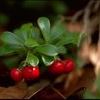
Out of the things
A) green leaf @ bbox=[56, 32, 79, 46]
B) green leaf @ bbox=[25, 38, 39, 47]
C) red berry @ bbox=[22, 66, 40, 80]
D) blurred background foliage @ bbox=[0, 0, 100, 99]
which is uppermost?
blurred background foliage @ bbox=[0, 0, 100, 99]

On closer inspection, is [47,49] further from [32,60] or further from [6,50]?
[6,50]

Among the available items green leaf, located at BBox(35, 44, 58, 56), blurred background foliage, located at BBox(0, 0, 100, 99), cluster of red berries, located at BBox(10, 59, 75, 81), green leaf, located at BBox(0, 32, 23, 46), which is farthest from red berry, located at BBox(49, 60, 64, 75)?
blurred background foliage, located at BBox(0, 0, 100, 99)

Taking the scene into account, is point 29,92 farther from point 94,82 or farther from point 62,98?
point 94,82

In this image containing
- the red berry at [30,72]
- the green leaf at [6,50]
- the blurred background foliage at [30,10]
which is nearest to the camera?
the red berry at [30,72]

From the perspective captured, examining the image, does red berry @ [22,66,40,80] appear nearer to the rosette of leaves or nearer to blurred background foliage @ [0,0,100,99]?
the rosette of leaves

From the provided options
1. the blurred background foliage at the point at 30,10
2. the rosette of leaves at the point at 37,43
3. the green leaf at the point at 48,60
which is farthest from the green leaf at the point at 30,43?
the blurred background foliage at the point at 30,10

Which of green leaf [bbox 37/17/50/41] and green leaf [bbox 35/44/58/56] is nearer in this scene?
green leaf [bbox 35/44/58/56]

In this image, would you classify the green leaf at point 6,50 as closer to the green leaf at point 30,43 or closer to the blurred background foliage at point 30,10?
the green leaf at point 30,43

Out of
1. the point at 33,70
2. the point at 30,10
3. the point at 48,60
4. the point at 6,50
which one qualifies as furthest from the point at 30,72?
the point at 30,10
